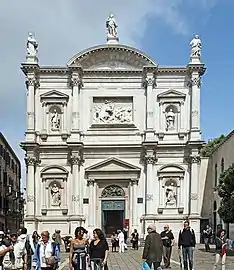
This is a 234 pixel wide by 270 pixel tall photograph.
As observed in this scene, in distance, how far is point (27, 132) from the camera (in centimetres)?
5331

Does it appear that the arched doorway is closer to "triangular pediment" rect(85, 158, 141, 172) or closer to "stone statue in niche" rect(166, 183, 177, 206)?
"triangular pediment" rect(85, 158, 141, 172)

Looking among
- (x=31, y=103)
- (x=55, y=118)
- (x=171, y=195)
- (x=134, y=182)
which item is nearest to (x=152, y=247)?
(x=134, y=182)

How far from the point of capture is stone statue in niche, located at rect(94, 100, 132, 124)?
5422 centimetres

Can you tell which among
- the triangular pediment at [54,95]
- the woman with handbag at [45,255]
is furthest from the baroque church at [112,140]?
the woman with handbag at [45,255]

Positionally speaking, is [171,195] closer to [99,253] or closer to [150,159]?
[150,159]

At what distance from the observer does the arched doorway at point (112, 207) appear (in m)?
53.9

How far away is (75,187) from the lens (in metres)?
52.9

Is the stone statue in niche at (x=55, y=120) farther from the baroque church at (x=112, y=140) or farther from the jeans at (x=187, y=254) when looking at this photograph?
the jeans at (x=187, y=254)

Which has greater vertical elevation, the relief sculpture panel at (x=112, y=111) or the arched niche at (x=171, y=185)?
the relief sculpture panel at (x=112, y=111)

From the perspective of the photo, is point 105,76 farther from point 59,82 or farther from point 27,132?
point 27,132

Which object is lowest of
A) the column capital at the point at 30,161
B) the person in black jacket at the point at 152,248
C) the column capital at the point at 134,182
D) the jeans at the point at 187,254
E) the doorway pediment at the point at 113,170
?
the jeans at the point at 187,254

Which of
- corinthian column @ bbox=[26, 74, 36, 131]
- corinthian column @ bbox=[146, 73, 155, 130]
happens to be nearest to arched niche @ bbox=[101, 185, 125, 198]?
corinthian column @ bbox=[146, 73, 155, 130]

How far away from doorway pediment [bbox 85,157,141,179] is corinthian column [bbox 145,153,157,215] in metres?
0.96

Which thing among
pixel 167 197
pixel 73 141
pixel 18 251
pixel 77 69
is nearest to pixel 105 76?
pixel 77 69
